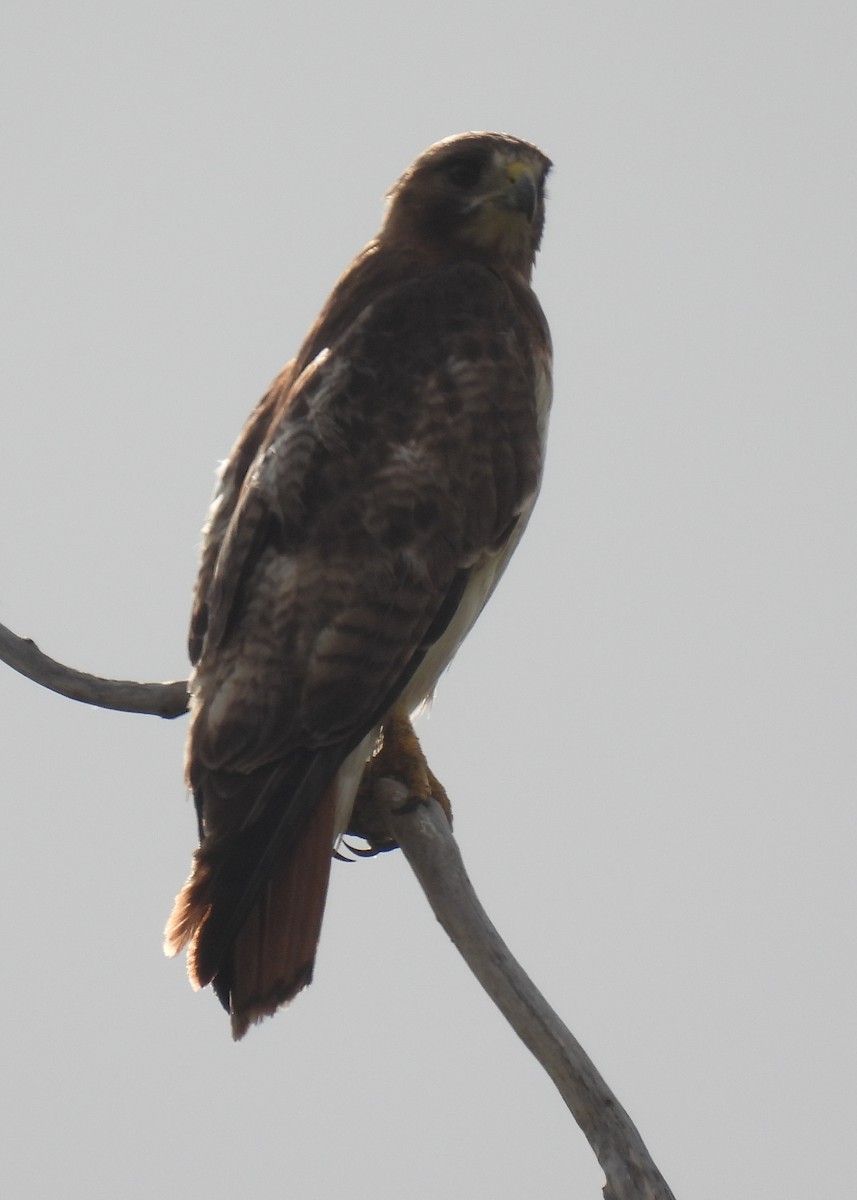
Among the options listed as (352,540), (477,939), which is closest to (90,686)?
Answer: (352,540)

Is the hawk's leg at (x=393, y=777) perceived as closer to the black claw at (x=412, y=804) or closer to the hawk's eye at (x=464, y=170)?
the black claw at (x=412, y=804)

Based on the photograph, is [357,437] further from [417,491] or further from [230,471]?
[230,471]

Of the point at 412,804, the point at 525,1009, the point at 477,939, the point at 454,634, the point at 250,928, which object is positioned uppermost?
the point at 454,634

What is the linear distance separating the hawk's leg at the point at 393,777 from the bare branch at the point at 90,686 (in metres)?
0.56

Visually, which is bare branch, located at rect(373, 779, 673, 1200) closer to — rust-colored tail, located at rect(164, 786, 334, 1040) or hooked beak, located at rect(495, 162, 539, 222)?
rust-colored tail, located at rect(164, 786, 334, 1040)

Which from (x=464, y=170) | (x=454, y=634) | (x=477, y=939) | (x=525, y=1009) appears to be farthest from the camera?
(x=464, y=170)

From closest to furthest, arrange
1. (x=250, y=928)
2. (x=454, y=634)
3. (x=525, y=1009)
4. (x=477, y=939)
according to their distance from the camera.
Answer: (x=525, y=1009), (x=477, y=939), (x=250, y=928), (x=454, y=634)

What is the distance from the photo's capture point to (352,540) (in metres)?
5.12

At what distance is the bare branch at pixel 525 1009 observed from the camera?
403 cm

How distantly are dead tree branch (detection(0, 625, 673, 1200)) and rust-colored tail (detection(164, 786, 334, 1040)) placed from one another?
0.29m

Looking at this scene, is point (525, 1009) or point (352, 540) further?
point (352, 540)

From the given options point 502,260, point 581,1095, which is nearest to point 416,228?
point 502,260

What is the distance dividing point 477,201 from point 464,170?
0.13 meters

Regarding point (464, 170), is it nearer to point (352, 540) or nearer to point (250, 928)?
point (352, 540)
